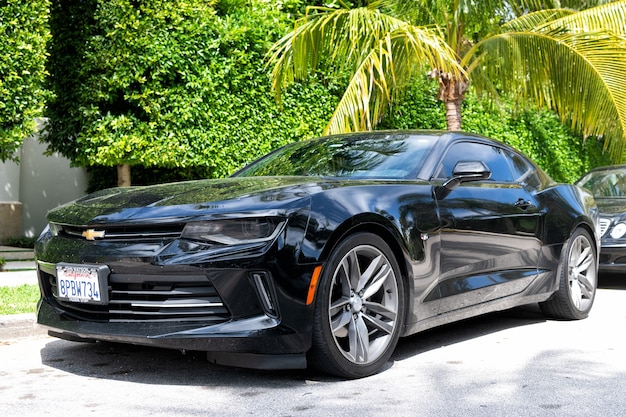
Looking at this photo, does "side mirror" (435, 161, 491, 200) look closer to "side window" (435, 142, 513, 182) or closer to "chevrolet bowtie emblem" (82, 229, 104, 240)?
"side window" (435, 142, 513, 182)

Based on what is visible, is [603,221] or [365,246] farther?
[603,221]

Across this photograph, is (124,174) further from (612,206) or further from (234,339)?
(234,339)

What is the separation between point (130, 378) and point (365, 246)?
1501 millimetres

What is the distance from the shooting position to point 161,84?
39.1 ft

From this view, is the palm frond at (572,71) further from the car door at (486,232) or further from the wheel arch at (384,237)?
the wheel arch at (384,237)

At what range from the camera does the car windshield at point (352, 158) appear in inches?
208

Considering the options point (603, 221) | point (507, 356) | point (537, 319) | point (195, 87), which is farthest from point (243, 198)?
point (195, 87)

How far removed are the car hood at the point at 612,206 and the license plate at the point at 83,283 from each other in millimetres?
Result: 6640

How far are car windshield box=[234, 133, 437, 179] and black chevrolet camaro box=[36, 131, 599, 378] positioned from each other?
15 mm

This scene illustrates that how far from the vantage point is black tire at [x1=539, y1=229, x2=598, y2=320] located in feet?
21.2

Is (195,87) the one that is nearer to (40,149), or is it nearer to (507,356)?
(40,149)

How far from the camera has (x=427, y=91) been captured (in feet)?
50.2

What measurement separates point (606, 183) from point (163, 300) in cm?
793

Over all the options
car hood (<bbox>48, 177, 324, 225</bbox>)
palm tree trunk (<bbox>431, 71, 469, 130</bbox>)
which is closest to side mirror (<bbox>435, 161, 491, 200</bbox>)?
car hood (<bbox>48, 177, 324, 225</bbox>)
